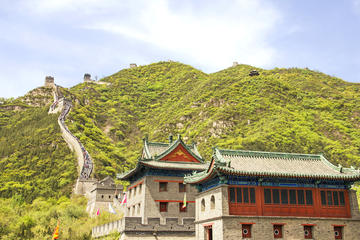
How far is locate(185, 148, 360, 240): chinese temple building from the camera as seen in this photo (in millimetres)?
25016

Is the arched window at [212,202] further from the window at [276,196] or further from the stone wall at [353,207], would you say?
the stone wall at [353,207]

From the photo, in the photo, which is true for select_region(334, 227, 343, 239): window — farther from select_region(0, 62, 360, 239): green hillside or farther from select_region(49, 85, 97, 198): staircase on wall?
select_region(49, 85, 97, 198): staircase on wall

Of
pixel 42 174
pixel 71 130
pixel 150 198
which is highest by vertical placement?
pixel 71 130

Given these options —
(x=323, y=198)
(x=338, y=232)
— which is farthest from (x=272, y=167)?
(x=338, y=232)

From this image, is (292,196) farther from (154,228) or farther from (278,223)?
(154,228)

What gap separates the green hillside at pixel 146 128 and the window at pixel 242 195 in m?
17.4

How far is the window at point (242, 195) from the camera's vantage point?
25453 millimetres

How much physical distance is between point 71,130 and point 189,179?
68339mm

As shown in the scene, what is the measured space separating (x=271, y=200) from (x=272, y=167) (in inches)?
106

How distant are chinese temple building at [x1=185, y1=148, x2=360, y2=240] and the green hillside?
16.3m

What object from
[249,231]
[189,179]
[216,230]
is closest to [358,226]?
[249,231]

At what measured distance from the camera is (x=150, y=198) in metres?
35.0

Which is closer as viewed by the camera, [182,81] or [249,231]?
[249,231]

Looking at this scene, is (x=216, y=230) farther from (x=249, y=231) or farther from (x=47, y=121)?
(x=47, y=121)
